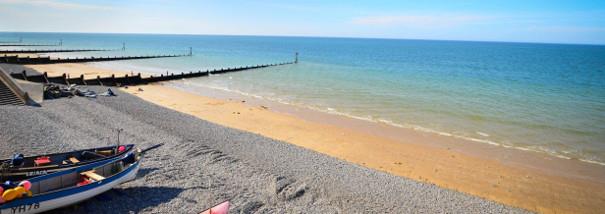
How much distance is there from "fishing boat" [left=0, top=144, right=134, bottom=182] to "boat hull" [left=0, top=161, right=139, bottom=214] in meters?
1.28

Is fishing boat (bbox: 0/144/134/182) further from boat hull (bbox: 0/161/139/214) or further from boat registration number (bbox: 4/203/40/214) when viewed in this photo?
boat registration number (bbox: 4/203/40/214)

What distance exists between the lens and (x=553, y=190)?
13891mm

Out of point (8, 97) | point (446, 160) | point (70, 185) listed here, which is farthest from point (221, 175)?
point (8, 97)

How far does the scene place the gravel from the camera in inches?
428

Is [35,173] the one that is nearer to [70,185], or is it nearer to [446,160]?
[70,185]

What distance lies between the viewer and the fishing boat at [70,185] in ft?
29.1

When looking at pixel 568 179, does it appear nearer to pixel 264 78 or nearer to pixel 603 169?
pixel 603 169

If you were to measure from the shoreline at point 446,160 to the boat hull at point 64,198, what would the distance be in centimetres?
881

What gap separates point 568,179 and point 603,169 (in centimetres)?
258

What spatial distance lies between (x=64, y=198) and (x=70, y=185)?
1183mm

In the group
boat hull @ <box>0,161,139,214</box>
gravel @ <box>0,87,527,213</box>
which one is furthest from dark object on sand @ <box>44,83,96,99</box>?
boat hull @ <box>0,161,139,214</box>

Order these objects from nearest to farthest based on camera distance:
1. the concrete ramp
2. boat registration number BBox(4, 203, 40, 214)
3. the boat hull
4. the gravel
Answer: boat registration number BBox(4, 203, 40, 214)
the boat hull
the gravel
the concrete ramp

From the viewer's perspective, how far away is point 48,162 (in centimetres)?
1136

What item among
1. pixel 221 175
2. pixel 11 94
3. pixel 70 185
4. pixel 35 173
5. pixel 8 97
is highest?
pixel 11 94
